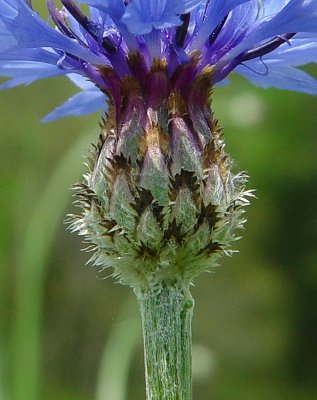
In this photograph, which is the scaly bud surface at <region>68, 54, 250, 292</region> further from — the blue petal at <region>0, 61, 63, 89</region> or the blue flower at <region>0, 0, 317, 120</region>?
the blue petal at <region>0, 61, 63, 89</region>

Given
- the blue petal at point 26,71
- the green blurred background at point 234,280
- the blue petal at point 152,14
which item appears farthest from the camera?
the green blurred background at point 234,280

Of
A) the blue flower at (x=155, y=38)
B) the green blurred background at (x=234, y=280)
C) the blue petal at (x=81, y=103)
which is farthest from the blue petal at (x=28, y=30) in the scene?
the green blurred background at (x=234, y=280)

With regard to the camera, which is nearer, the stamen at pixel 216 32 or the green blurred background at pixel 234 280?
the stamen at pixel 216 32

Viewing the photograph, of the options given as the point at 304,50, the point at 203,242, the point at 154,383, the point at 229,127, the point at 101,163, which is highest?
the point at 229,127

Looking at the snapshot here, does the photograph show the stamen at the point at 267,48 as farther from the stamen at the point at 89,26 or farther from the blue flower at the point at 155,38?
the stamen at the point at 89,26

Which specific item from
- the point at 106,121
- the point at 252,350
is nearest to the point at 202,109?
the point at 106,121

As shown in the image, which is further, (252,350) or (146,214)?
(252,350)

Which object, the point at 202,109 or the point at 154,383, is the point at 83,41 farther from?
the point at 154,383
